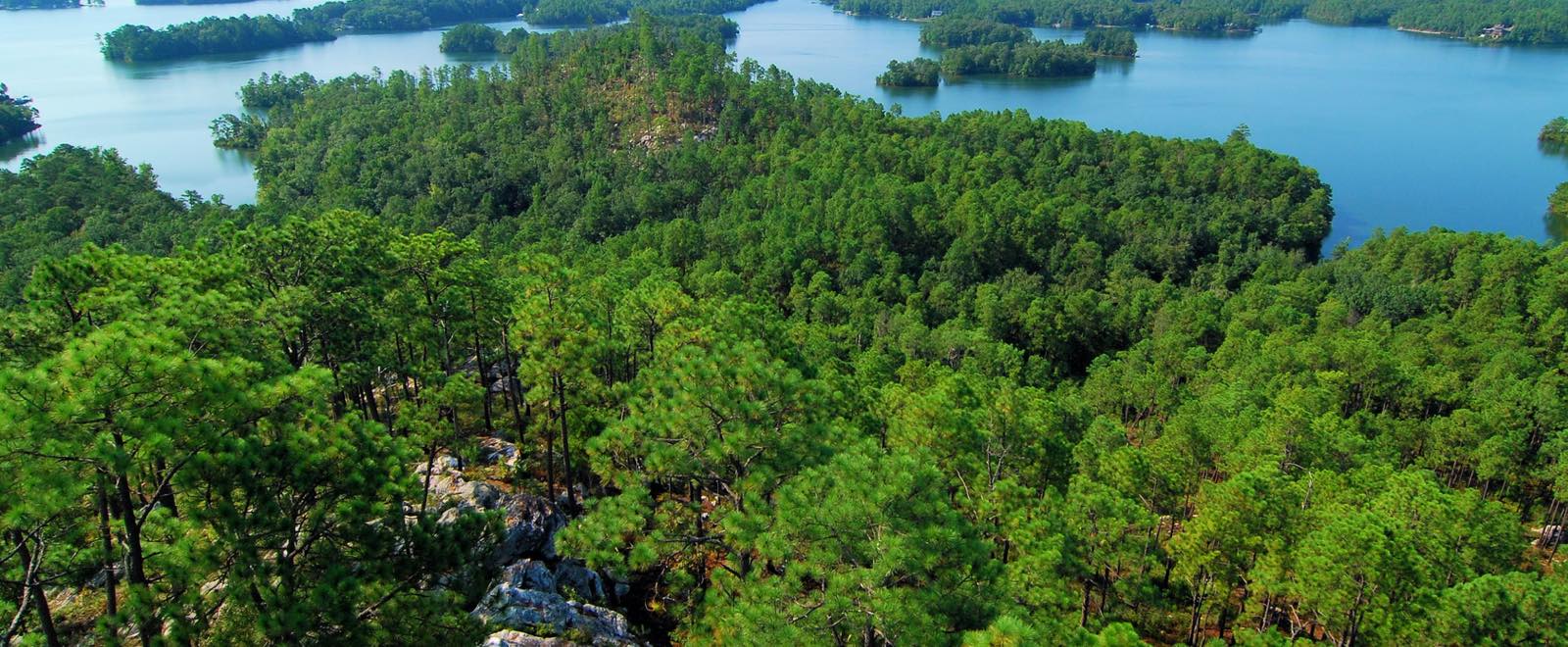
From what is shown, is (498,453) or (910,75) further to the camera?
(910,75)

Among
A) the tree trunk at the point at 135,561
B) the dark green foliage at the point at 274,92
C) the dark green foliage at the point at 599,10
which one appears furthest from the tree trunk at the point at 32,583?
the dark green foliage at the point at 599,10

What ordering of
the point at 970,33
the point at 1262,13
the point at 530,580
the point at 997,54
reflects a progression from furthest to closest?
the point at 1262,13, the point at 970,33, the point at 997,54, the point at 530,580

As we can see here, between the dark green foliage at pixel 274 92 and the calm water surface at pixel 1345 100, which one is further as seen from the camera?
the dark green foliage at pixel 274 92

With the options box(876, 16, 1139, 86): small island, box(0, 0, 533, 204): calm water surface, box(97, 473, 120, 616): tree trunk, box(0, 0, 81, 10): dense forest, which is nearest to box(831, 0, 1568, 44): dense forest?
box(876, 16, 1139, 86): small island

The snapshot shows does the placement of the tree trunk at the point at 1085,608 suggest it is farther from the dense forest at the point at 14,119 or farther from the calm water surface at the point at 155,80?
the dense forest at the point at 14,119

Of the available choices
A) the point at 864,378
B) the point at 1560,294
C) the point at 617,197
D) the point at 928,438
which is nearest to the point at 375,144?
the point at 617,197

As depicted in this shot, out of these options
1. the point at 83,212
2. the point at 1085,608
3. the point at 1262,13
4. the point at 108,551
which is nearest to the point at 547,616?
the point at 108,551

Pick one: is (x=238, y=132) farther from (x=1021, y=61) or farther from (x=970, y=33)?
(x=970, y=33)
